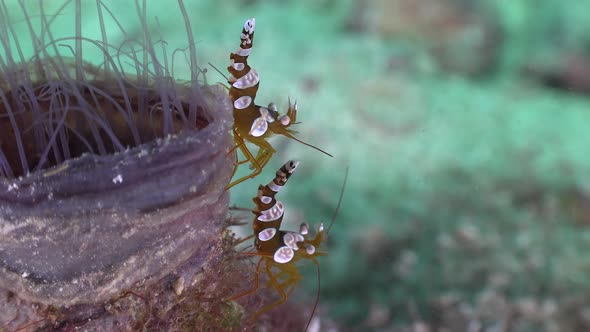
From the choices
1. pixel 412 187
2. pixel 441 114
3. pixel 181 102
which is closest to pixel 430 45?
pixel 441 114

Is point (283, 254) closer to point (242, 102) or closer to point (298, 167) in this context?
point (242, 102)

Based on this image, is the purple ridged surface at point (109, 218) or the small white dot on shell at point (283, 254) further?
the small white dot on shell at point (283, 254)

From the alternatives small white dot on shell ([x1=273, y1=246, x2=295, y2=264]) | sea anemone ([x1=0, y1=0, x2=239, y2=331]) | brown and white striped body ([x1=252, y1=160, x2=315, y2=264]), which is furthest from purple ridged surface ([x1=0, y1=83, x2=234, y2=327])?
small white dot on shell ([x1=273, y1=246, x2=295, y2=264])

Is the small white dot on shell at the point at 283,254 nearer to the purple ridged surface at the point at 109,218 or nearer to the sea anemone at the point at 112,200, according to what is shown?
the sea anemone at the point at 112,200

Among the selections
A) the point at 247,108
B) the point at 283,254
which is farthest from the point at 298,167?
the point at 247,108

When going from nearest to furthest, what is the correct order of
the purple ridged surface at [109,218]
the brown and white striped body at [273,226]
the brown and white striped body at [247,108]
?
the purple ridged surface at [109,218]
the brown and white striped body at [247,108]
the brown and white striped body at [273,226]

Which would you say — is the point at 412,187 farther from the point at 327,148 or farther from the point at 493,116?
the point at 493,116

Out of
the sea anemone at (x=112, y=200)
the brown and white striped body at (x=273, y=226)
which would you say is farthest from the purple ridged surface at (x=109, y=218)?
the brown and white striped body at (x=273, y=226)
